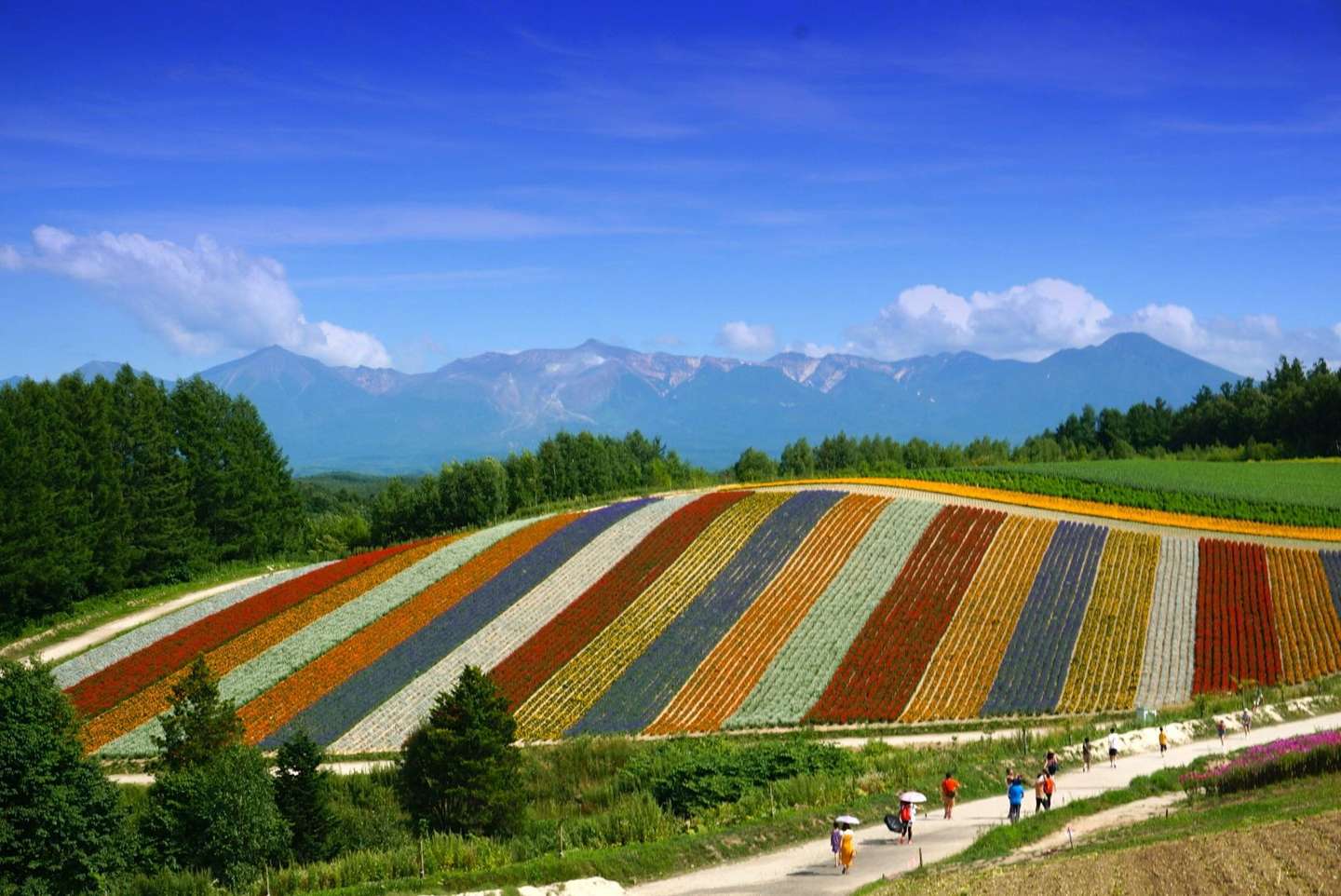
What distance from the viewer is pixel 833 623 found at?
132 ft

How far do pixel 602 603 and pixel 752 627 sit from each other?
6.96m

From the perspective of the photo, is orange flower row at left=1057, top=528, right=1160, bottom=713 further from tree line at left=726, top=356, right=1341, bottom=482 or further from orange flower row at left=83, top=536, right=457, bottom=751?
tree line at left=726, top=356, right=1341, bottom=482

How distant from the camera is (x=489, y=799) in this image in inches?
973

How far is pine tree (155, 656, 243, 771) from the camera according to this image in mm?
27219

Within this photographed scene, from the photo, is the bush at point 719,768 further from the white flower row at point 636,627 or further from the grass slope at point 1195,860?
the white flower row at point 636,627

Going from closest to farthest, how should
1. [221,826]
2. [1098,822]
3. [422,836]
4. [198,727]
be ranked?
[1098,822], [221,826], [422,836], [198,727]

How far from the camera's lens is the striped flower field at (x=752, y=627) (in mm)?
34531

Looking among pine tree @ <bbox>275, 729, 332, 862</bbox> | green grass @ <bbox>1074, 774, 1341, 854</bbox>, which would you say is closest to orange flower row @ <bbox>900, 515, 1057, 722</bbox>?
green grass @ <bbox>1074, 774, 1341, 854</bbox>

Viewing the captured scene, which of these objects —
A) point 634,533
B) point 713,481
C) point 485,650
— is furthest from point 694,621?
point 713,481

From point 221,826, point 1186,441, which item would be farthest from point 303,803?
point 1186,441

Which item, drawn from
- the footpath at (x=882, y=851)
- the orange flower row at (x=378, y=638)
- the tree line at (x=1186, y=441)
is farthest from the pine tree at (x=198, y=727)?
the tree line at (x=1186, y=441)

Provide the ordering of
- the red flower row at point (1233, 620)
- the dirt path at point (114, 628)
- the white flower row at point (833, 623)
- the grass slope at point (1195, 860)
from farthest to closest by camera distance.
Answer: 1. the dirt path at point (114, 628)
2. the white flower row at point (833, 623)
3. the red flower row at point (1233, 620)
4. the grass slope at point (1195, 860)

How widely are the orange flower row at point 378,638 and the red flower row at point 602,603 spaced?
5770 millimetres

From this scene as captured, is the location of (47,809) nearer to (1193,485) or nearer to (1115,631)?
(1115,631)
